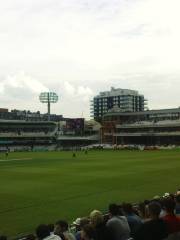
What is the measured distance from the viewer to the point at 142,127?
180375 mm

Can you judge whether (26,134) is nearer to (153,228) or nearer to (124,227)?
(124,227)

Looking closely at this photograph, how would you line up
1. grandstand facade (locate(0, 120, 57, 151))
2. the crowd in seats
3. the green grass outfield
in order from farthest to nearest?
grandstand facade (locate(0, 120, 57, 151))
the green grass outfield
the crowd in seats

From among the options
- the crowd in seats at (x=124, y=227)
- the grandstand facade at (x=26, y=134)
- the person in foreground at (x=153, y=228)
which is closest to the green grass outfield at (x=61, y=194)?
the crowd in seats at (x=124, y=227)

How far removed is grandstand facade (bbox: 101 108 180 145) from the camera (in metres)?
173

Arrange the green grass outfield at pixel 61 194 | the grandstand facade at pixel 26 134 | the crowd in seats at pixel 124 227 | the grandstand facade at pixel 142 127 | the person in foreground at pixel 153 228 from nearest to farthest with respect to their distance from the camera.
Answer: the person in foreground at pixel 153 228 < the crowd in seats at pixel 124 227 < the green grass outfield at pixel 61 194 < the grandstand facade at pixel 142 127 < the grandstand facade at pixel 26 134

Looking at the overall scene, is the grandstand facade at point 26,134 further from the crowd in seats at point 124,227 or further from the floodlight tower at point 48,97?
the crowd in seats at point 124,227

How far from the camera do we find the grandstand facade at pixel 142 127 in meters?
173

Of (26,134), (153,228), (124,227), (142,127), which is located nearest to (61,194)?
(124,227)

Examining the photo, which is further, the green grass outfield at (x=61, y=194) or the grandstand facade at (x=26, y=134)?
the grandstand facade at (x=26, y=134)

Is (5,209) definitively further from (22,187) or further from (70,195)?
(22,187)

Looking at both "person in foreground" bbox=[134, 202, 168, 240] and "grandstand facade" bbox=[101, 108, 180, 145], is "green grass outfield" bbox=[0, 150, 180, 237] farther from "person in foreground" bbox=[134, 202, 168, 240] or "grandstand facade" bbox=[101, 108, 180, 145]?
"grandstand facade" bbox=[101, 108, 180, 145]

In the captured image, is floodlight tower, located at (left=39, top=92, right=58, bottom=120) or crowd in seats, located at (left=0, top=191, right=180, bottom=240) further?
floodlight tower, located at (left=39, top=92, right=58, bottom=120)

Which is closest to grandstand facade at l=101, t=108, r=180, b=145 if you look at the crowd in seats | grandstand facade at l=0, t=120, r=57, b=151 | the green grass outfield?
grandstand facade at l=0, t=120, r=57, b=151

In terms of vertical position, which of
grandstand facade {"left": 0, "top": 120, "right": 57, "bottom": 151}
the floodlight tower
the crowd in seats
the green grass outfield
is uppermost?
the floodlight tower
